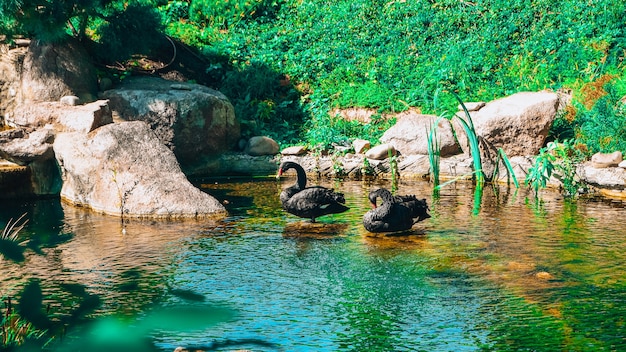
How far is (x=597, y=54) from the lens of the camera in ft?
57.8

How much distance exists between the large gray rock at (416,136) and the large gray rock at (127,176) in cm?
515

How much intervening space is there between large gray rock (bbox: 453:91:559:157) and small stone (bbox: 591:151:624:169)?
1765 millimetres

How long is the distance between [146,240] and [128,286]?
27.5ft

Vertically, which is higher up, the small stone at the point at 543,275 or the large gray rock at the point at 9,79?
the large gray rock at the point at 9,79

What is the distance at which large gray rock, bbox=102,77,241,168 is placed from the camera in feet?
51.8

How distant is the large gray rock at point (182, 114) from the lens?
15.8 metres

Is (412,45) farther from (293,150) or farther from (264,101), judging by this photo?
(293,150)

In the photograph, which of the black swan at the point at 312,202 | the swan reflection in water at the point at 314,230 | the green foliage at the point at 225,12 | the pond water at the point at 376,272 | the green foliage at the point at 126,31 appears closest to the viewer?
the pond water at the point at 376,272

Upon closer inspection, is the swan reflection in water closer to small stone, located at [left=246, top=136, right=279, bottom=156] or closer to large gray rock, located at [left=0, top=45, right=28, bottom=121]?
small stone, located at [left=246, top=136, right=279, bottom=156]

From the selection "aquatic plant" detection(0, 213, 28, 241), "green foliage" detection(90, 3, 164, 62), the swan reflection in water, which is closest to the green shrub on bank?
"green foliage" detection(90, 3, 164, 62)

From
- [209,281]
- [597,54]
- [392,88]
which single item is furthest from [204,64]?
[209,281]

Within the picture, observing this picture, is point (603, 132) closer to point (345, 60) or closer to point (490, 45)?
point (490, 45)

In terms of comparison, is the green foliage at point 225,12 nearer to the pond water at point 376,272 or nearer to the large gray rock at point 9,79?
the large gray rock at point 9,79

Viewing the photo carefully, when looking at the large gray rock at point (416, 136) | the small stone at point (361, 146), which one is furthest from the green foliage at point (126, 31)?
the large gray rock at point (416, 136)
